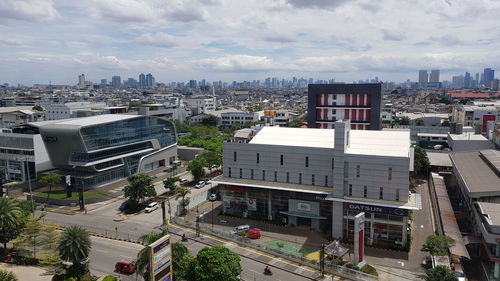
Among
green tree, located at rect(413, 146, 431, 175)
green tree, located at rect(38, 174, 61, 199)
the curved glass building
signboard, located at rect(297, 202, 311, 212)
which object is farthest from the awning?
green tree, located at rect(38, 174, 61, 199)

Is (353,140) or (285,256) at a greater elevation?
(353,140)

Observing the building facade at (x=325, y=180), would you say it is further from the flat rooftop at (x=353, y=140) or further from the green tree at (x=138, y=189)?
the green tree at (x=138, y=189)

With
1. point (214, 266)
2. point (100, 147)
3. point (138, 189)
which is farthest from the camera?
point (100, 147)

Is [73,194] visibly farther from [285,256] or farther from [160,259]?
[160,259]

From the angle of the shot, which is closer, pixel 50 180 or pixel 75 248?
pixel 75 248

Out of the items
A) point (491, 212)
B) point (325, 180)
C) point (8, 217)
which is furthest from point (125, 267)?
point (491, 212)

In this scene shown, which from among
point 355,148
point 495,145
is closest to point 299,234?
point 355,148

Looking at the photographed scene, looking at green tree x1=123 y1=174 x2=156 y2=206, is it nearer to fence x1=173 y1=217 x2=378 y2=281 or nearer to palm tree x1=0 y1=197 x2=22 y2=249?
fence x1=173 y1=217 x2=378 y2=281

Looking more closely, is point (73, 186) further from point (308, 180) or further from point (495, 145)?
point (495, 145)
